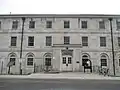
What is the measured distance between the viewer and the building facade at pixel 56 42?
22.5 m

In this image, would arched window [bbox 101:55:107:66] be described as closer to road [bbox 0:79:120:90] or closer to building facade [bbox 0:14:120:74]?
building facade [bbox 0:14:120:74]

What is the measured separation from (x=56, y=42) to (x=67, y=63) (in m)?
3.67

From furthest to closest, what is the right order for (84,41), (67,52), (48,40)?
(48,40) → (84,41) → (67,52)

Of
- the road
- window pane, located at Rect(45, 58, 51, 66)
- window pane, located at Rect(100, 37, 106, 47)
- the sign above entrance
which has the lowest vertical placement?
the road

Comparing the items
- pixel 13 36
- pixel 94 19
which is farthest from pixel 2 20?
pixel 94 19

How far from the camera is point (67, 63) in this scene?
22.4 m

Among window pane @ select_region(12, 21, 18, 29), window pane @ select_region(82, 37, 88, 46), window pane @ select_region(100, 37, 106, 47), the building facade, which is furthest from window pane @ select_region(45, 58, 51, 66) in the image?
window pane @ select_region(100, 37, 106, 47)

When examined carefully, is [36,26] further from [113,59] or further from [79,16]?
[113,59]

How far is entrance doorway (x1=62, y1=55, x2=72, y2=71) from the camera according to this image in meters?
22.1

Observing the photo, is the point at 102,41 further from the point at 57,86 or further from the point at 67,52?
the point at 57,86

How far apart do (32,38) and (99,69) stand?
1133 cm

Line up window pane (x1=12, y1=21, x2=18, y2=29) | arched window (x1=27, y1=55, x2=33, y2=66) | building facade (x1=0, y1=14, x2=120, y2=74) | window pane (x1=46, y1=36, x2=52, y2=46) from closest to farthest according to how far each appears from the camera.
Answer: building facade (x1=0, y1=14, x2=120, y2=74)
arched window (x1=27, y1=55, x2=33, y2=66)
window pane (x1=46, y1=36, x2=52, y2=46)
window pane (x1=12, y1=21, x2=18, y2=29)

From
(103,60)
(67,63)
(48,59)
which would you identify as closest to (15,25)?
(48,59)

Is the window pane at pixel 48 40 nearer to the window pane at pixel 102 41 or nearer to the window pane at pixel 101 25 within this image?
the window pane at pixel 102 41
